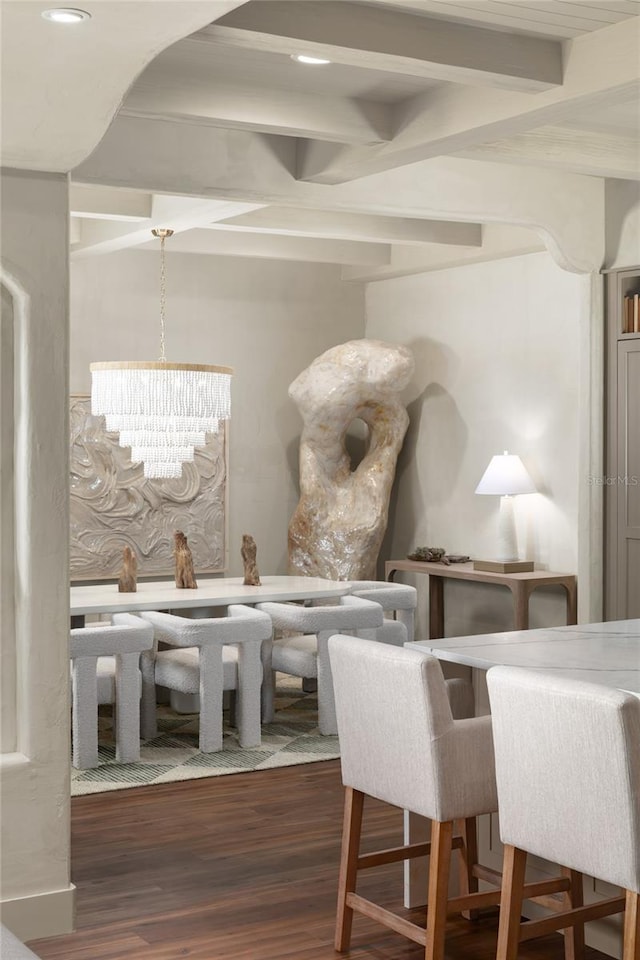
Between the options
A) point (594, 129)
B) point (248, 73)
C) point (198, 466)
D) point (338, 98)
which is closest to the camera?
point (248, 73)

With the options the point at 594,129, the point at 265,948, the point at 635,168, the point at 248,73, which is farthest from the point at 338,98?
the point at 265,948

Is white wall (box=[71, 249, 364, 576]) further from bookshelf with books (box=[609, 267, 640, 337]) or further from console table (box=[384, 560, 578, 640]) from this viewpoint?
bookshelf with books (box=[609, 267, 640, 337])

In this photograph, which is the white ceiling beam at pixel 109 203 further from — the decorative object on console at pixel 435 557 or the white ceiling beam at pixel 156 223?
the decorative object on console at pixel 435 557

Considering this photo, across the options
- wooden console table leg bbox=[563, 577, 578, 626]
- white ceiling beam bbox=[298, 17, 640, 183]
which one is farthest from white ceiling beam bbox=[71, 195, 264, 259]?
wooden console table leg bbox=[563, 577, 578, 626]

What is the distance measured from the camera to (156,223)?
21.0 feet

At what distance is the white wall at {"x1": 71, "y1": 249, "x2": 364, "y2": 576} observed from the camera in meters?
8.05

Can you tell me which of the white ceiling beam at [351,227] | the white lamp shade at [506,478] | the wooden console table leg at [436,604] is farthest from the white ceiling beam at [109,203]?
the wooden console table leg at [436,604]

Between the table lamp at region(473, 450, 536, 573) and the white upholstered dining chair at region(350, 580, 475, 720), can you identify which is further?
the table lamp at region(473, 450, 536, 573)

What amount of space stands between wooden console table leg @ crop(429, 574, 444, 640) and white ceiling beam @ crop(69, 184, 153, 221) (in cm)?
324

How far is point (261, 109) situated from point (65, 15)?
2054mm

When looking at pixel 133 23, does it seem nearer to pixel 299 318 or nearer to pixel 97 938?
pixel 97 938

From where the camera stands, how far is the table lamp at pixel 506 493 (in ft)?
23.3

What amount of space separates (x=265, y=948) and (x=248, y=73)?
10.0 ft

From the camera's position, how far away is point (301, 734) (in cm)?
612
